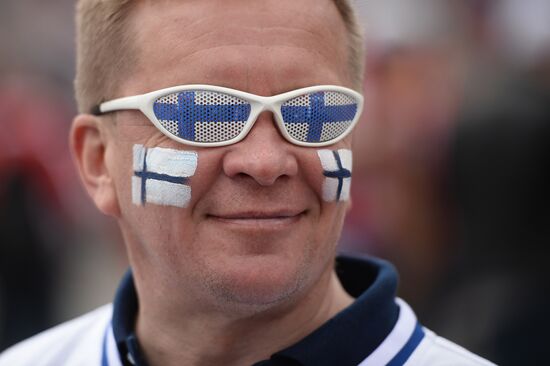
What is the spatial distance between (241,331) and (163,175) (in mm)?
514

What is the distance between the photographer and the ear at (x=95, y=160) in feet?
8.96

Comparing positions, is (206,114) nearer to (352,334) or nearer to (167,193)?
(167,193)

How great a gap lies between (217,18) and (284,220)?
57cm

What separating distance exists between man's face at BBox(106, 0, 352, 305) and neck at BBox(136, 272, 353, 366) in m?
0.13

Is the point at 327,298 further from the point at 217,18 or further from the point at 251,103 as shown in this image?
the point at 217,18

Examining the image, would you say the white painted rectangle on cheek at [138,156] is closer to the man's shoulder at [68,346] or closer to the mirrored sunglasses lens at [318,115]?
the mirrored sunglasses lens at [318,115]

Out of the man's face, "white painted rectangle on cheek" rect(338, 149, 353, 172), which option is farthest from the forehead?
"white painted rectangle on cheek" rect(338, 149, 353, 172)

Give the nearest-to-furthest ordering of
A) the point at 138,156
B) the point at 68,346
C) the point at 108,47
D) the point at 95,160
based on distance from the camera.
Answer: the point at 138,156
the point at 108,47
the point at 95,160
the point at 68,346

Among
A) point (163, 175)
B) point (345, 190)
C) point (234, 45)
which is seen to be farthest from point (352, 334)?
point (234, 45)

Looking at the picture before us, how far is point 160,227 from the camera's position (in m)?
2.48

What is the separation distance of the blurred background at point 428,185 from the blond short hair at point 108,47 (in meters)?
0.20

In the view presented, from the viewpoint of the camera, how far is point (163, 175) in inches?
95.8

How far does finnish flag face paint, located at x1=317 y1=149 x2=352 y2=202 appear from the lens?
8.11 feet

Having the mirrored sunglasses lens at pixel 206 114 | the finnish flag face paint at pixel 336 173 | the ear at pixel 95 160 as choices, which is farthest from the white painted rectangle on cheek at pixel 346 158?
the ear at pixel 95 160
